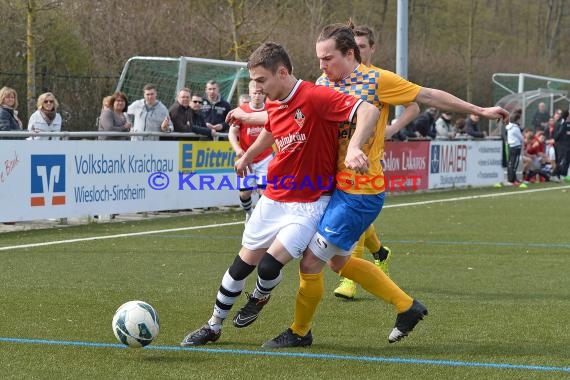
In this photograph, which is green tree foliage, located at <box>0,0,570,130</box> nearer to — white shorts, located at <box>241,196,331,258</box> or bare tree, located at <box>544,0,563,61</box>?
bare tree, located at <box>544,0,563,61</box>

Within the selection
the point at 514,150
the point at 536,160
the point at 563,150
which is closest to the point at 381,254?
the point at 514,150

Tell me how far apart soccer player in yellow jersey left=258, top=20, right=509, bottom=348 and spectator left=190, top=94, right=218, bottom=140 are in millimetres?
9892

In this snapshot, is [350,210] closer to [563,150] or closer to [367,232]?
[367,232]

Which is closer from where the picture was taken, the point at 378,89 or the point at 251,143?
the point at 378,89

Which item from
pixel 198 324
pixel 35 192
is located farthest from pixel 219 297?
pixel 35 192

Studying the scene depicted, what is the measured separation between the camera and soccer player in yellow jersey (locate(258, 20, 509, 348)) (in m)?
6.53

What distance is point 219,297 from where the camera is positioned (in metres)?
6.71

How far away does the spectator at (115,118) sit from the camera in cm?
1577

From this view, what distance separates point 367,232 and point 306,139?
251 centimetres

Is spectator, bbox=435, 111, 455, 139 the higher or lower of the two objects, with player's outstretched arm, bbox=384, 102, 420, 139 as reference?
lower

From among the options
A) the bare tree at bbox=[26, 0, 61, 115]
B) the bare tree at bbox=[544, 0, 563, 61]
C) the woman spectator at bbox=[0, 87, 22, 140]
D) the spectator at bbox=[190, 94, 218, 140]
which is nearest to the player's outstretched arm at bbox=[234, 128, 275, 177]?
the woman spectator at bbox=[0, 87, 22, 140]

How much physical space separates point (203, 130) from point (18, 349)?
1068 cm

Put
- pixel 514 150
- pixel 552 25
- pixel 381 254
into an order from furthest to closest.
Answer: pixel 552 25
pixel 514 150
pixel 381 254

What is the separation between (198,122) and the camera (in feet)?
56.1
